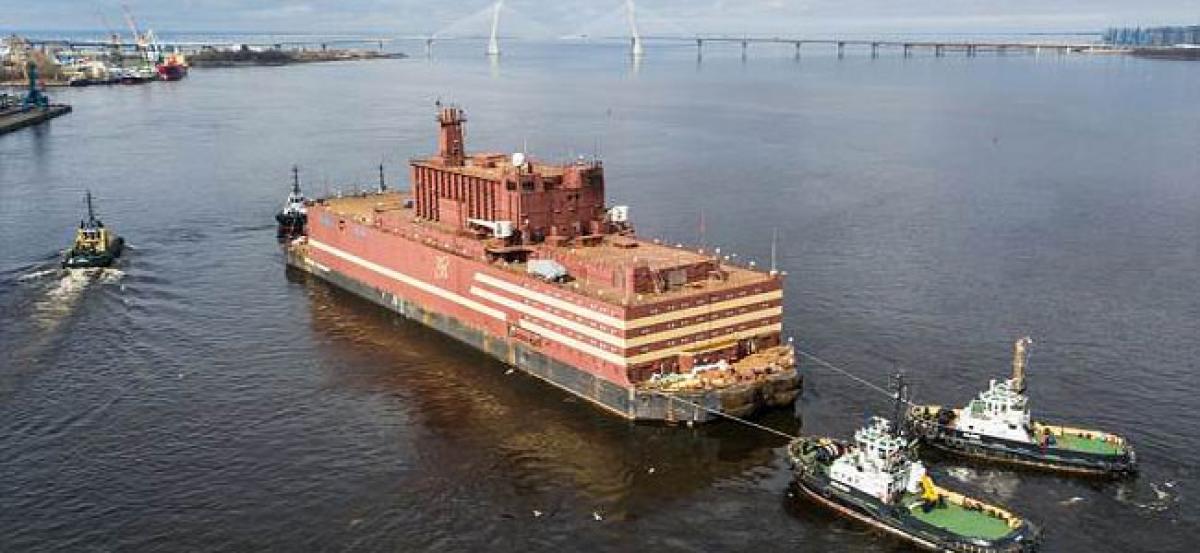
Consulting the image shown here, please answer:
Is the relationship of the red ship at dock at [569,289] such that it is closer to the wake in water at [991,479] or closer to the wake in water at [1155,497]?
the wake in water at [991,479]

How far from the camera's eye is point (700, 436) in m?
60.1

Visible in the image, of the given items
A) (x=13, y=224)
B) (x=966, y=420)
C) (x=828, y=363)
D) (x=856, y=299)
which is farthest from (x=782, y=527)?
(x=13, y=224)

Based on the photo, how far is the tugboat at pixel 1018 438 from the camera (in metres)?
55.2

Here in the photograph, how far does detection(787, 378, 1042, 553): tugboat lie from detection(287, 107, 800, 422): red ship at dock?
9.46 meters

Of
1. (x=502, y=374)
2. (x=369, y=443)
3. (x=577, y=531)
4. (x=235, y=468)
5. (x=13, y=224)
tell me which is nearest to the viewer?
(x=577, y=531)

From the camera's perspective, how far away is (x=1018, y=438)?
5694 cm

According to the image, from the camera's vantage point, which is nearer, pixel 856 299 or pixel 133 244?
pixel 856 299

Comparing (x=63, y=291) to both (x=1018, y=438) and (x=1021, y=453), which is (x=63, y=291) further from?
(x=1021, y=453)

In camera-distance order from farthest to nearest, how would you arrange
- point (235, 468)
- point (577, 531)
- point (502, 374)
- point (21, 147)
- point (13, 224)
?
point (21, 147)
point (13, 224)
point (502, 374)
point (235, 468)
point (577, 531)

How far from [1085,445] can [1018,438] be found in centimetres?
370

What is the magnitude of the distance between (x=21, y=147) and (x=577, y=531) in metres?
162

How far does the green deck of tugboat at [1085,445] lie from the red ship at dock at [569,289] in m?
15.2

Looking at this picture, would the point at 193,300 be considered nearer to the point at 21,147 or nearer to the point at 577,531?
the point at 577,531

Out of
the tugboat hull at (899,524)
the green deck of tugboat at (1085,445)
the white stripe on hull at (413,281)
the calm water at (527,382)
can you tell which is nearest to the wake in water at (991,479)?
the calm water at (527,382)
